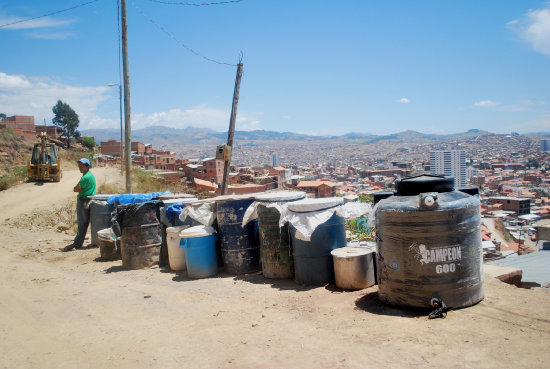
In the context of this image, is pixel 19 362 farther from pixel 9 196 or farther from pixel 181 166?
pixel 181 166

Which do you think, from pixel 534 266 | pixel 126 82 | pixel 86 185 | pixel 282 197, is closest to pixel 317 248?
pixel 282 197

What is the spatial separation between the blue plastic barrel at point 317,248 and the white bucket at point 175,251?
221cm

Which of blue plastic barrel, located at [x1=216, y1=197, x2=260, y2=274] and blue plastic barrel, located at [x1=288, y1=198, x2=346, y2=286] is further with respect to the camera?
blue plastic barrel, located at [x1=216, y1=197, x2=260, y2=274]

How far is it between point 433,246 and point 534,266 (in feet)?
14.7

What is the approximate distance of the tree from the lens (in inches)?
2101

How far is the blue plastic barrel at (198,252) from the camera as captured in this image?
19.8ft

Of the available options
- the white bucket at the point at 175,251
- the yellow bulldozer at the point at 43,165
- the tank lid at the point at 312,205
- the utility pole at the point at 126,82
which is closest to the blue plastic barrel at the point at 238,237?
the white bucket at the point at 175,251

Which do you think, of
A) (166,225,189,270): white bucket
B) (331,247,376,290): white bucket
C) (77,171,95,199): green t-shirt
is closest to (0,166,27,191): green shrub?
(77,171,95,199): green t-shirt

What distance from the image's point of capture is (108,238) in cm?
767

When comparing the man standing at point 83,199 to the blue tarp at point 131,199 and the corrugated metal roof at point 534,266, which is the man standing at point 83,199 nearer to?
the blue tarp at point 131,199

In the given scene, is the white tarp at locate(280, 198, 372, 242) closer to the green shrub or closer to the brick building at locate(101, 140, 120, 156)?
the green shrub

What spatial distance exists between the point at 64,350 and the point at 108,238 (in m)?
4.40

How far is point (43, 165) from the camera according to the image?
1986 cm

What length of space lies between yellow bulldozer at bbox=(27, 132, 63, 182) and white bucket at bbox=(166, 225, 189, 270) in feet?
53.1
